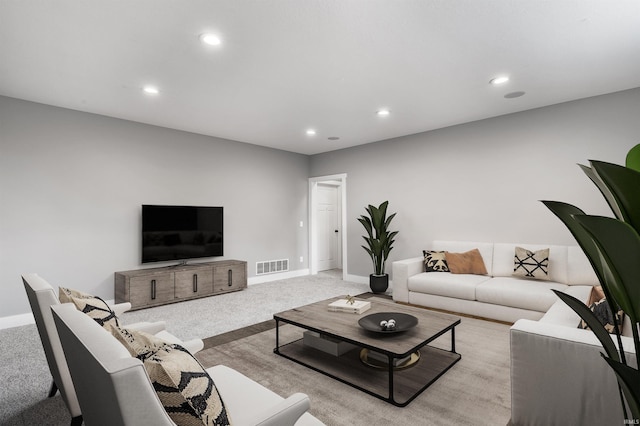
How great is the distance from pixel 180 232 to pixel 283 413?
4.50 metres

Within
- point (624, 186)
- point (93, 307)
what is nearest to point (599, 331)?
point (624, 186)

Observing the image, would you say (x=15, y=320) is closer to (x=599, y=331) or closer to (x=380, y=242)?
(x=380, y=242)

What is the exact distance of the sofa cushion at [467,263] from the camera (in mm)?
4522

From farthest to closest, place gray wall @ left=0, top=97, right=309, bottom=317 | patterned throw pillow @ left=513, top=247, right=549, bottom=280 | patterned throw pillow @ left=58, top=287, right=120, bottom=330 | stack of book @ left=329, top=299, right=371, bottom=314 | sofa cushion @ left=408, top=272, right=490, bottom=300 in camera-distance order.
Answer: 1. sofa cushion @ left=408, top=272, right=490, bottom=300
2. patterned throw pillow @ left=513, top=247, right=549, bottom=280
3. gray wall @ left=0, top=97, right=309, bottom=317
4. stack of book @ left=329, top=299, right=371, bottom=314
5. patterned throw pillow @ left=58, top=287, right=120, bottom=330

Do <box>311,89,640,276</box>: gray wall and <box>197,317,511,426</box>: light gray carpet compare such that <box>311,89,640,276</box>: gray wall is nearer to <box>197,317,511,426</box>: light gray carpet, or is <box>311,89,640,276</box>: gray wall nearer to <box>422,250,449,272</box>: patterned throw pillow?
<box>422,250,449,272</box>: patterned throw pillow

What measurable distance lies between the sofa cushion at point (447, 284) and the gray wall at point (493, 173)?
31.1 inches

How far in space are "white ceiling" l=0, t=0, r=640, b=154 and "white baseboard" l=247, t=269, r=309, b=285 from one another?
2.99 meters

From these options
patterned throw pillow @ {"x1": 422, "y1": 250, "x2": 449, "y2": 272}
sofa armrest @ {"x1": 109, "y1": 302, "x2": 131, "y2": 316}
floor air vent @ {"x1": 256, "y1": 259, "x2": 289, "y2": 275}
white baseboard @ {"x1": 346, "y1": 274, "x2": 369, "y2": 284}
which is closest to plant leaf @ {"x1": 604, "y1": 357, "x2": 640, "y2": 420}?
sofa armrest @ {"x1": 109, "y1": 302, "x2": 131, "y2": 316}

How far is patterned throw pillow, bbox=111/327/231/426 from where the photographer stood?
Result: 0.91 meters

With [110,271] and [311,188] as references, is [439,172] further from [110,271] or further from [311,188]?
[110,271]

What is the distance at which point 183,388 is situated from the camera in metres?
0.92

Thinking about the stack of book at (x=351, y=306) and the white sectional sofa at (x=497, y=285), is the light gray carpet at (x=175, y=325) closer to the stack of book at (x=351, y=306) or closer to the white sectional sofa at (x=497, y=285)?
the white sectional sofa at (x=497, y=285)

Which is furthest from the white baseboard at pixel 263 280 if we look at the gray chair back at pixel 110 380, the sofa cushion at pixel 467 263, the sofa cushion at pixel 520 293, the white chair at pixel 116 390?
the gray chair back at pixel 110 380

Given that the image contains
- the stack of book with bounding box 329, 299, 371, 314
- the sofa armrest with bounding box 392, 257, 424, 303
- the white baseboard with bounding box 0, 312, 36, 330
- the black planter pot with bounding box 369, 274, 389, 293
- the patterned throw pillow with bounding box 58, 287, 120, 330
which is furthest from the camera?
the black planter pot with bounding box 369, 274, 389, 293
